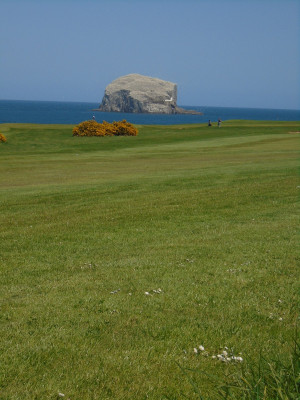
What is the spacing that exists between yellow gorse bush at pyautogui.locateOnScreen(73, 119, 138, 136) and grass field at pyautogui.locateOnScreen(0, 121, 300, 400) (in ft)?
113

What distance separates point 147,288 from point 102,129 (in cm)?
4818

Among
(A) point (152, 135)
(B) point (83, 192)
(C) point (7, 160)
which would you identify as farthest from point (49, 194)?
(A) point (152, 135)

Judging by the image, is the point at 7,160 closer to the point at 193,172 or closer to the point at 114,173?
the point at 114,173

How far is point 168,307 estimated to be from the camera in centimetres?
A: 771

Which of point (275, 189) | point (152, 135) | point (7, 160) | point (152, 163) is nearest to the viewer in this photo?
point (275, 189)

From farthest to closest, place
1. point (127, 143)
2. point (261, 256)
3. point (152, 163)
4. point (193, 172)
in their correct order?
point (127, 143) < point (152, 163) < point (193, 172) < point (261, 256)

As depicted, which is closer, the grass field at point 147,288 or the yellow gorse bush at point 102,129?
the grass field at point 147,288

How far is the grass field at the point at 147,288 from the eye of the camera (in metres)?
5.64

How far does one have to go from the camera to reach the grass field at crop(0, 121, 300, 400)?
5645 mm

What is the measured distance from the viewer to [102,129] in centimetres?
5550

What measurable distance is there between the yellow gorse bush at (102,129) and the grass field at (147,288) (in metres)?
34.4

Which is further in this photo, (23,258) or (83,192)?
(83,192)

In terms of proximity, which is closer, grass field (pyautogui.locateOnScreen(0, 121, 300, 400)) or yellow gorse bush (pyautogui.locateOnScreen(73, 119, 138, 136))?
grass field (pyautogui.locateOnScreen(0, 121, 300, 400))

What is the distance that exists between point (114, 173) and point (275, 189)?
10.5 meters
